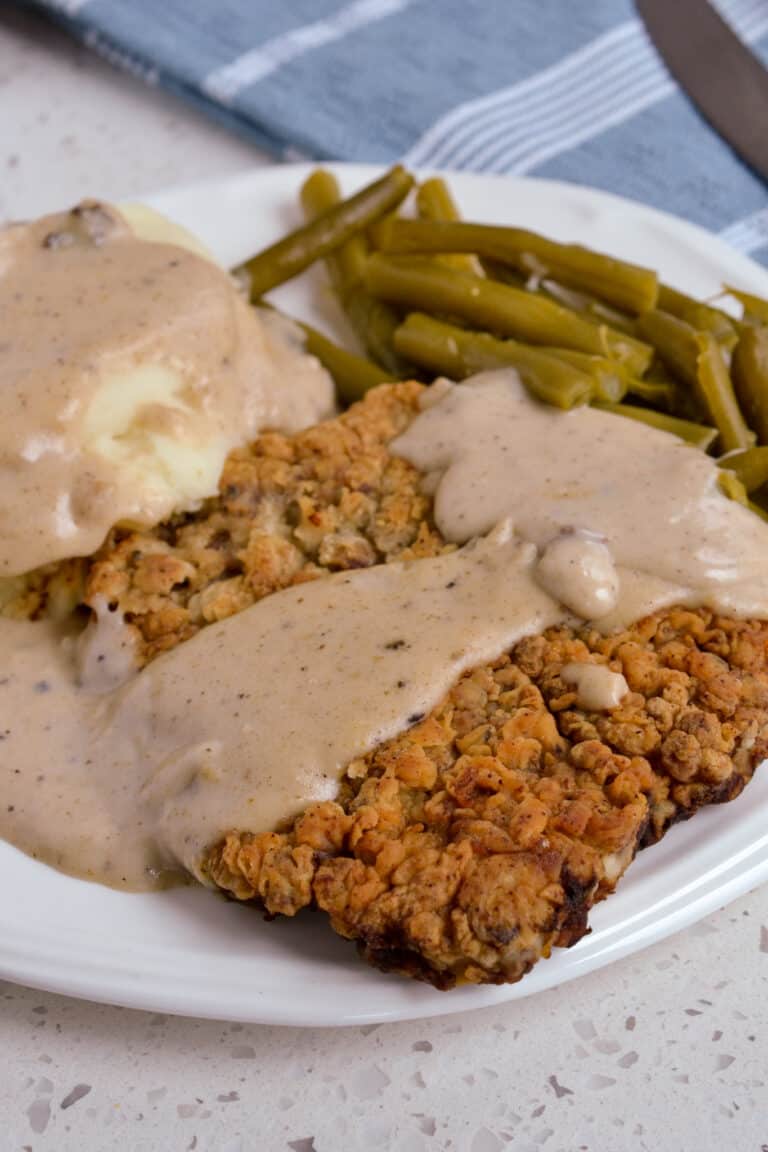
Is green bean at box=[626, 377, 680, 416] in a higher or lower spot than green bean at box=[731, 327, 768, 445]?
lower

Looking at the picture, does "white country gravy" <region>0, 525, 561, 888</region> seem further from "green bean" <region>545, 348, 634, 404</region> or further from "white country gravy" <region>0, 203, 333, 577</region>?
"green bean" <region>545, 348, 634, 404</region>

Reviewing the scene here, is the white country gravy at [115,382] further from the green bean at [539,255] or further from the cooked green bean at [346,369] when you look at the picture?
the green bean at [539,255]

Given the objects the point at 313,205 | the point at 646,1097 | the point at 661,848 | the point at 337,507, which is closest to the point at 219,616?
the point at 337,507

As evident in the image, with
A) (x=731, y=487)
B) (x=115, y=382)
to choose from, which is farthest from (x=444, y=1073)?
(x=115, y=382)

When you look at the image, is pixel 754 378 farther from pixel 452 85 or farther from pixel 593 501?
pixel 452 85

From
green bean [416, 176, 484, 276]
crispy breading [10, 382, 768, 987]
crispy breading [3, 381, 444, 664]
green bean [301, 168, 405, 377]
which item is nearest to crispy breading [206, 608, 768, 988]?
crispy breading [10, 382, 768, 987]

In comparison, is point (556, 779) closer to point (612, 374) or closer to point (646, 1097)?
point (646, 1097)

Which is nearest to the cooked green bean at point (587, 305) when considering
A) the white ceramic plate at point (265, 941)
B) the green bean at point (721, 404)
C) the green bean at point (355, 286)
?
the green bean at point (721, 404)
